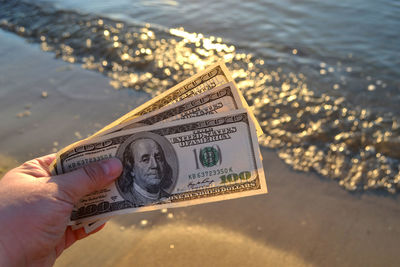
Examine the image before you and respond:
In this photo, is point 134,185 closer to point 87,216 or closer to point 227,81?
point 87,216

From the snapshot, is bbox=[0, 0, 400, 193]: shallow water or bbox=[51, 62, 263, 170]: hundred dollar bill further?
bbox=[0, 0, 400, 193]: shallow water

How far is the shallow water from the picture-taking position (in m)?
3.00

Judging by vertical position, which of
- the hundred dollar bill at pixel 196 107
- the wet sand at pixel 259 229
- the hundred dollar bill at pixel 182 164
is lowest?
the wet sand at pixel 259 229

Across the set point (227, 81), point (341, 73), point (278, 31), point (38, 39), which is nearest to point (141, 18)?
point (38, 39)

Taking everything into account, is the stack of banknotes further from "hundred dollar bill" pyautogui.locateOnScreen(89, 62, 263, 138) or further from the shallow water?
the shallow water

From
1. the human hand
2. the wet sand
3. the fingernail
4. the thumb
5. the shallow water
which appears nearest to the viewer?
the human hand

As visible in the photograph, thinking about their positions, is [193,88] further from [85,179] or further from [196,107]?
[85,179]

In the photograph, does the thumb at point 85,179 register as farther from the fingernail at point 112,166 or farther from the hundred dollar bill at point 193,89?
the hundred dollar bill at point 193,89

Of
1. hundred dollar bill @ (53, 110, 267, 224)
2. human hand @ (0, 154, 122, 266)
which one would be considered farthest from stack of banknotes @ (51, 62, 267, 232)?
human hand @ (0, 154, 122, 266)

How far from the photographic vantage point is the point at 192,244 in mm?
2047

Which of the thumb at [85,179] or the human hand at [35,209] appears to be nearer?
the human hand at [35,209]

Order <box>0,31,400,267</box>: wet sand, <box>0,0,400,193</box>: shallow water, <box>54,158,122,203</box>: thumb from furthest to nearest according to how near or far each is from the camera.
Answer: <box>0,0,400,193</box>: shallow water, <box>0,31,400,267</box>: wet sand, <box>54,158,122,203</box>: thumb

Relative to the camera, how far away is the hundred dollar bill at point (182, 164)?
1.78m

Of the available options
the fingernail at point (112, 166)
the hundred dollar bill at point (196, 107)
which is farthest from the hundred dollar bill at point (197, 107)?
the fingernail at point (112, 166)
